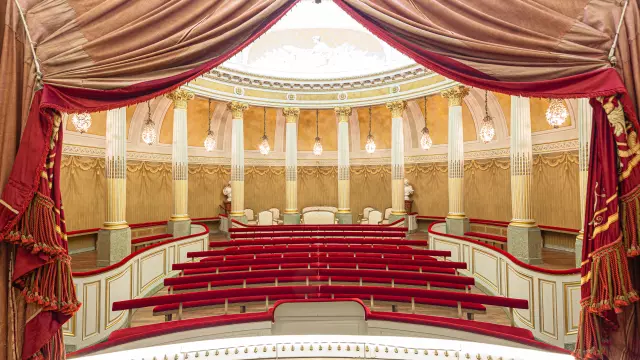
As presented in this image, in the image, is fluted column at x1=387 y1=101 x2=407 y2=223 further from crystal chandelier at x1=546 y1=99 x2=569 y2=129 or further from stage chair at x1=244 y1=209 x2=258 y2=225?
stage chair at x1=244 y1=209 x2=258 y2=225

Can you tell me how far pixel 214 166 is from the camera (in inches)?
601

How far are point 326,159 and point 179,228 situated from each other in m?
8.63

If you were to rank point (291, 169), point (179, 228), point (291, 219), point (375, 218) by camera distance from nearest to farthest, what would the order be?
point (179, 228), point (291, 219), point (291, 169), point (375, 218)

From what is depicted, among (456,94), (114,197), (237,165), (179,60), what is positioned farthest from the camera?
(237,165)

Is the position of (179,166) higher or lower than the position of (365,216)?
higher

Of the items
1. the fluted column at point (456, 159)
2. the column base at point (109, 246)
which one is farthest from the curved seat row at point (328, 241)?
the fluted column at point (456, 159)

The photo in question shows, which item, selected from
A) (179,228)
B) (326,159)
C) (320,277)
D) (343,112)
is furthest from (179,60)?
(326,159)

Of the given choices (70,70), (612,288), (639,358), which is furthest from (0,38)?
(639,358)

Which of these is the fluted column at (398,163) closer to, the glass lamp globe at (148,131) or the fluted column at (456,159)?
the fluted column at (456,159)

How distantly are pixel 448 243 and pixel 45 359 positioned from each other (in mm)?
7764

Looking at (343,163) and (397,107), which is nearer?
(397,107)

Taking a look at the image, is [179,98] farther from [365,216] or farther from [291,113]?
[365,216]

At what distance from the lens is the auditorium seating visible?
179 inches

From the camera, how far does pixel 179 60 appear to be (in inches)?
103
